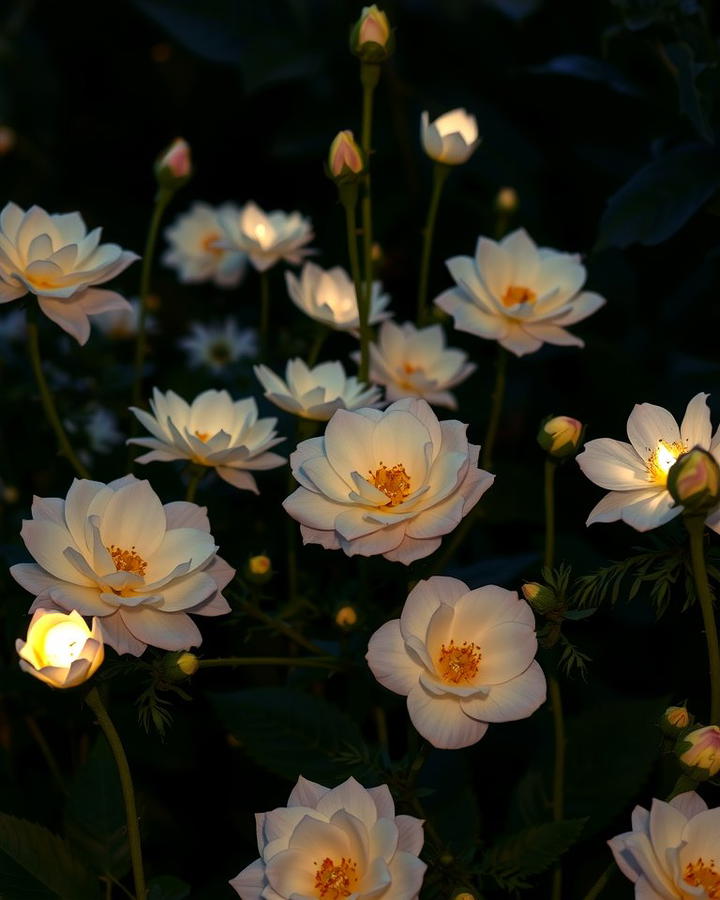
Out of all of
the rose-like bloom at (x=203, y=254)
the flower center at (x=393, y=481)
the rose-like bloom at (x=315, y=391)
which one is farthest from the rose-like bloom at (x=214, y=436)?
the rose-like bloom at (x=203, y=254)

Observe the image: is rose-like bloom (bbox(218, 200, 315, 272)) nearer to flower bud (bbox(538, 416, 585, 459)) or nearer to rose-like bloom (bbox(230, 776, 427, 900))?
flower bud (bbox(538, 416, 585, 459))

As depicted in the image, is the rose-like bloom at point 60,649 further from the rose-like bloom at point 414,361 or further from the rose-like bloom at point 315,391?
the rose-like bloom at point 414,361

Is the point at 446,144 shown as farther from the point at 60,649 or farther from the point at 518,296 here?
the point at 60,649

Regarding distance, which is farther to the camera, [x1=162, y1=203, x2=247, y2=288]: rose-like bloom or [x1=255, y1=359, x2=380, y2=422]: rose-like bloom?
[x1=162, y1=203, x2=247, y2=288]: rose-like bloom

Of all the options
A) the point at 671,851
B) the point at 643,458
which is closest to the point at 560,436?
the point at 643,458

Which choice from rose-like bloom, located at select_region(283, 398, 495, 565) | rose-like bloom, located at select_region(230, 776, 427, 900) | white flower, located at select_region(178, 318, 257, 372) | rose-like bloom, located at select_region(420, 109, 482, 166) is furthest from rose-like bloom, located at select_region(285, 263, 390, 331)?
rose-like bloom, located at select_region(230, 776, 427, 900)
